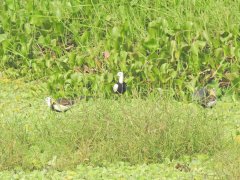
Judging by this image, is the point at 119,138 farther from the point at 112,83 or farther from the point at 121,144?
the point at 112,83

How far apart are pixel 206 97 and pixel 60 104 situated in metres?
1.26

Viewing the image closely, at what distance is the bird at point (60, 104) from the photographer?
6.89 m

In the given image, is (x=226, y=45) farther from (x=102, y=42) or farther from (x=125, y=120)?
(x=125, y=120)

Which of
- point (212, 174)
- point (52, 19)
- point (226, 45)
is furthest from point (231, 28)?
point (212, 174)

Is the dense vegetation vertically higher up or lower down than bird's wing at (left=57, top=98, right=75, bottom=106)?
higher up

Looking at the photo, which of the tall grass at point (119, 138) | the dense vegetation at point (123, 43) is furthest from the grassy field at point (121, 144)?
the dense vegetation at point (123, 43)

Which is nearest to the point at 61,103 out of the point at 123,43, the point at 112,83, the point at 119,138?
the point at 112,83

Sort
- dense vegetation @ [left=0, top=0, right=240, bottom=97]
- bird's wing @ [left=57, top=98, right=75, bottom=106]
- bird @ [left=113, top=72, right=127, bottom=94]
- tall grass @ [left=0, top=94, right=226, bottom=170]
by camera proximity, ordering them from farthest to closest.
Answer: dense vegetation @ [left=0, top=0, right=240, bottom=97] < bird @ [left=113, top=72, right=127, bottom=94] < bird's wing @ [left=57, top=98, right=75, bottom=106] < tall grass @ [left=0, top=94, right=226, bottom=170]

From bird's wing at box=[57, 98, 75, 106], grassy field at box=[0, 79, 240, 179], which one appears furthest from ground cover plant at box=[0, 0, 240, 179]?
bird's wing at box=[57, 98, 75, 106]

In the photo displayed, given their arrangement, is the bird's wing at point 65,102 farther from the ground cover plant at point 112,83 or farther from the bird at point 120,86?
the bird at point 120,86

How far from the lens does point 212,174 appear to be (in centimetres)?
531

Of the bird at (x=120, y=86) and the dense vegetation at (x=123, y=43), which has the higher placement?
the dense vegetation at (x=123, y=43)

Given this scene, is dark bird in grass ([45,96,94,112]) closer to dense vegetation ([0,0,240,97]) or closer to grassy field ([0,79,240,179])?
dense vegetation ([0,0,240,97])

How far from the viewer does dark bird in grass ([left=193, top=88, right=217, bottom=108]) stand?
6.74m
